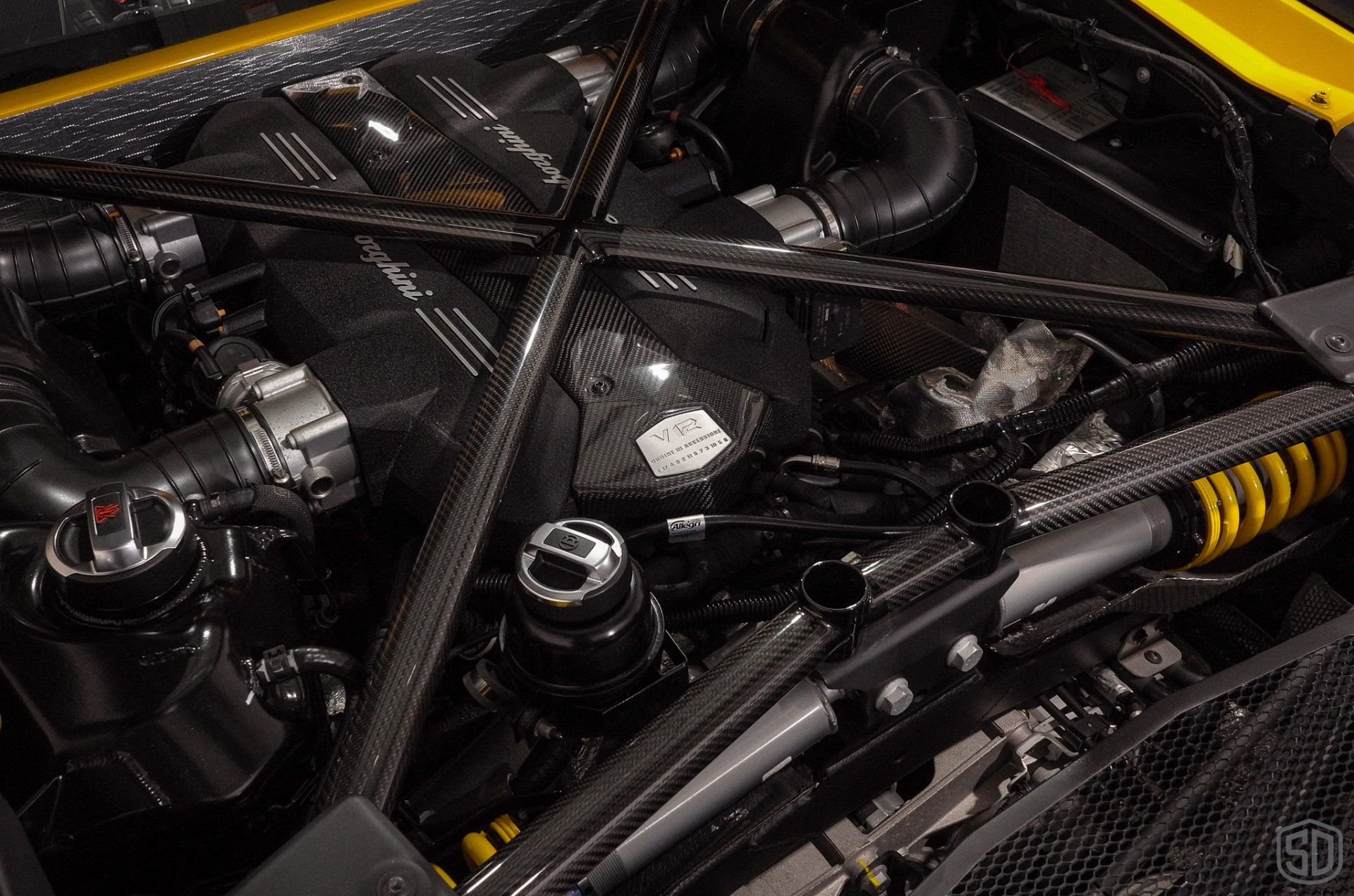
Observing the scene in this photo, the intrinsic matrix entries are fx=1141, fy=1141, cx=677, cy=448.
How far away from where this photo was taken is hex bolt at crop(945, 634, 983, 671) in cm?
118

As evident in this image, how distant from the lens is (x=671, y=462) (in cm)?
128

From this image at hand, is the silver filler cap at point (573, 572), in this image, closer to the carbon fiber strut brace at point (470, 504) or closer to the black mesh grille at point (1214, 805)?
the carbon fiber strut brace at point (470, 504)

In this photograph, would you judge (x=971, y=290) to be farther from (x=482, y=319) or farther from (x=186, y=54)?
(x=186, y=54)

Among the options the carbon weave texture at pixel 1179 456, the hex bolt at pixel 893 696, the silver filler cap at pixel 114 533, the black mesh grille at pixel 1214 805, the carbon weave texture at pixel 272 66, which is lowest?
the black mesh grille at pixel 1214 805

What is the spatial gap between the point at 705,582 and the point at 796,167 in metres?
0.82

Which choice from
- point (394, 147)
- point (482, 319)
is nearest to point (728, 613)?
point (482, 319)

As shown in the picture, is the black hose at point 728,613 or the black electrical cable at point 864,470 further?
the black electrical cable at point 864,470

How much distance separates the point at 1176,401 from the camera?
62.7 inches

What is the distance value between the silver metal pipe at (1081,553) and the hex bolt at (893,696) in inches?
6.6

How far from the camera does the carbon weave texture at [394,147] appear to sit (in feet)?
5.11

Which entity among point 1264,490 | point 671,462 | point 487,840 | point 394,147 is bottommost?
point 487,840

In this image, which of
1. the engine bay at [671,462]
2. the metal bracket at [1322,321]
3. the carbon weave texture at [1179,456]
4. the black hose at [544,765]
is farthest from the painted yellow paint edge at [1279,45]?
the black hose at [544,765]

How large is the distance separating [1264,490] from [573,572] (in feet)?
2.90

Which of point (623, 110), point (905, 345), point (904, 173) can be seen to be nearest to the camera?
point (623, 110)
